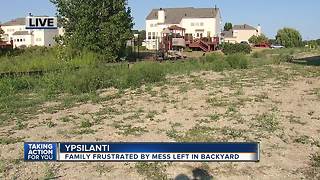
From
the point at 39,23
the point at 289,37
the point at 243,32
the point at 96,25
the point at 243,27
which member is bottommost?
the point at 39,23

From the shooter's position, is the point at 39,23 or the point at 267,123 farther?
the point at 39,23

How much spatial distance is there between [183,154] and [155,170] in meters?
2.26

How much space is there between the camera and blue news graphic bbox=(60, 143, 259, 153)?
3.43m

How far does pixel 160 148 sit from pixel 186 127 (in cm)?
469

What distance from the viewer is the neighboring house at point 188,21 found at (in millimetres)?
78938

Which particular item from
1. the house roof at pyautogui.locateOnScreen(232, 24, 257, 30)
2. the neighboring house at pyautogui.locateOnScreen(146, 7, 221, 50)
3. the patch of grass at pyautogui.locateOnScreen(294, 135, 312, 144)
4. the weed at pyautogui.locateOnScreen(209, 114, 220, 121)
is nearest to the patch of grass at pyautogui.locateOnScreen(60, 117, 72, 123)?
the weed at pyautogui.locateOnScreen(209, 114, 220, 121)

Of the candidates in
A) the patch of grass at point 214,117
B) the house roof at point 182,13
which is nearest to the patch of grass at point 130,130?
the patch of grass at point 214,117

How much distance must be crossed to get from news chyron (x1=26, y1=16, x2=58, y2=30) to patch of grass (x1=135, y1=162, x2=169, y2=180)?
587 cm

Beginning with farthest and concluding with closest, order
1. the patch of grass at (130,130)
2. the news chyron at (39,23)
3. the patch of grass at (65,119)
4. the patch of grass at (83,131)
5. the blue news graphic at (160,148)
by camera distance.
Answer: the news chyron at (39,23) < the patch of grass at (65,119) < the patch of grass at (83,131) < the patch of grass at (130,130) < the blue news graphic at (160,148)

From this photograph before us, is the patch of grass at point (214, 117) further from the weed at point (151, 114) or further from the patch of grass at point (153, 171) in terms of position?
the patch of grass at point (153, 171)

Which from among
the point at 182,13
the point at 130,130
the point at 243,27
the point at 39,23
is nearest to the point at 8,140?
the point at 130,130

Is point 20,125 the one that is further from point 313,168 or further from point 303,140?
point 313,168

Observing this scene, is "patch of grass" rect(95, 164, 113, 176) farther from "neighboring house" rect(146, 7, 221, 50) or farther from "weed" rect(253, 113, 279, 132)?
"neighboring house" rect(146, 7, 221, 50)

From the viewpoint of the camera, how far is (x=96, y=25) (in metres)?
31.5
